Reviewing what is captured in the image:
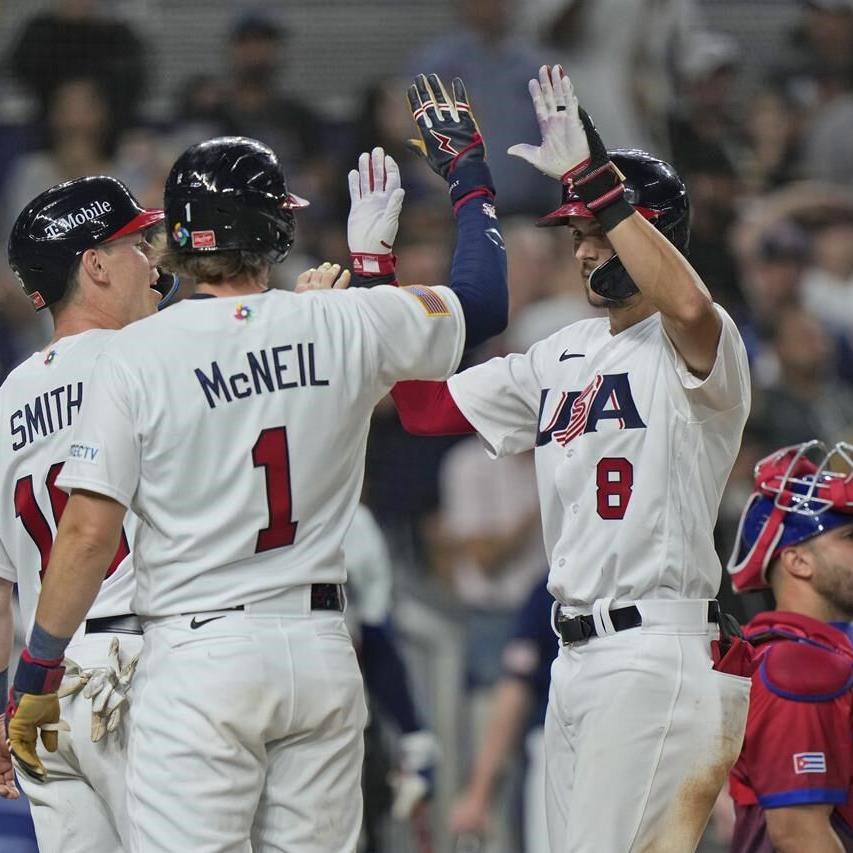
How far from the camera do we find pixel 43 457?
13.0ft

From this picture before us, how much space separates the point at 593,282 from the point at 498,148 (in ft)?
18.5

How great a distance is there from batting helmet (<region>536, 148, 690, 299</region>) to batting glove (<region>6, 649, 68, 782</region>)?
1.58 m

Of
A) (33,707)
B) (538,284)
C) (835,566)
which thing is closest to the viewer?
(33,707)

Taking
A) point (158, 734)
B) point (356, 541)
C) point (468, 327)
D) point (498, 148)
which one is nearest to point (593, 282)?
point (468, 327)

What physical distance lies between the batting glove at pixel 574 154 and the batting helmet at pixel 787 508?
1.09 metres

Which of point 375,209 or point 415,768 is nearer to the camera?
point 375,209

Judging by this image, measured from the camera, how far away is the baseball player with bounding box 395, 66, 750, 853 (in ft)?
12.3

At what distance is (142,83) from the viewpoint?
9.91m

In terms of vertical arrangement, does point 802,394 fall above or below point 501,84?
below

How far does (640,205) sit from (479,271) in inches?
17.9

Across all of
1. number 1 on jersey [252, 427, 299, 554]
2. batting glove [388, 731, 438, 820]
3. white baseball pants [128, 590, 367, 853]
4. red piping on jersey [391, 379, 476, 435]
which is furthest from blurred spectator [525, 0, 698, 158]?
white baseball pants [128, 590, 367, 853]

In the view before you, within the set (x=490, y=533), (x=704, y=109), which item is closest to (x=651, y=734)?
(x=490, y=533)

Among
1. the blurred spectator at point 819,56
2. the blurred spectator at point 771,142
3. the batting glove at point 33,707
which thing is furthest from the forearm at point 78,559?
the blurred spectator at point 819,56

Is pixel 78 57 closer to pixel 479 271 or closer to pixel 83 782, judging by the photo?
pixel 479 271
